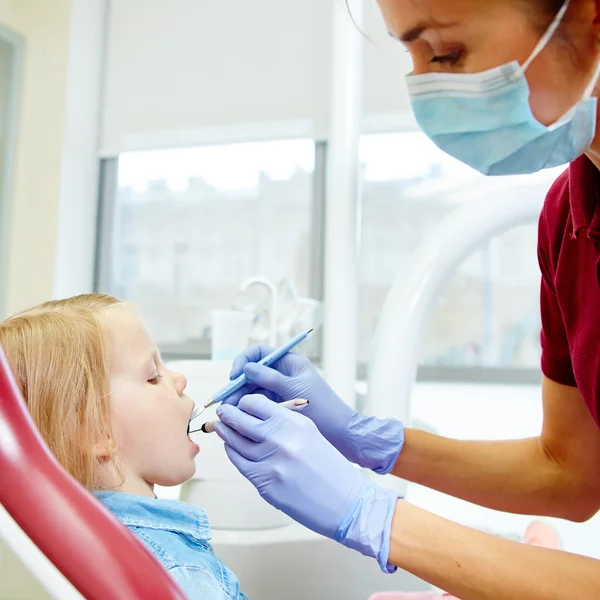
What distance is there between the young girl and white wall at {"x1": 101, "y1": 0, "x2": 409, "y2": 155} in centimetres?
157

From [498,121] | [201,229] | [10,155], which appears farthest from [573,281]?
[10,155]

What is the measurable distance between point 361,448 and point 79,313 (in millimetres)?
554

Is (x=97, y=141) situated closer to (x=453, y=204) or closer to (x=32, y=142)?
(x=32, y=142)

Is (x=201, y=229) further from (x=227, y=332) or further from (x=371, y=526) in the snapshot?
(x=371, y=526)

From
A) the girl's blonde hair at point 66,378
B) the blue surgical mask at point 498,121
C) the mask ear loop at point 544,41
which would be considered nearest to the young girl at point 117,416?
the girl's blonde hair at point 66,378

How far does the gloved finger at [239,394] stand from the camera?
955 millimetres

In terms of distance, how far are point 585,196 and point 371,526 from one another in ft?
1.90

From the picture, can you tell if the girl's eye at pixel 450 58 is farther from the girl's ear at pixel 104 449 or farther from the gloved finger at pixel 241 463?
the girl's ear at pixel 104 449

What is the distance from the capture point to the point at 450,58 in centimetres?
77

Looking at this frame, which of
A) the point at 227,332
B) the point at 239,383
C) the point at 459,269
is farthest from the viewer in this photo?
the point at 459,269

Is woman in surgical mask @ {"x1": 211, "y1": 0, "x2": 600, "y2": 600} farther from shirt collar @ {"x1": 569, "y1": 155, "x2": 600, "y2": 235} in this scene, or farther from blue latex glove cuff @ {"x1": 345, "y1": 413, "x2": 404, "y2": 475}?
blue latex glove cuff @ {"x1": 345, "y1": 413, "x2": 404, "y2": 475}

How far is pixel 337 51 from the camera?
1522mm

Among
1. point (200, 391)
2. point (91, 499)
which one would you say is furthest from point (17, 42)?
point (91, 499)

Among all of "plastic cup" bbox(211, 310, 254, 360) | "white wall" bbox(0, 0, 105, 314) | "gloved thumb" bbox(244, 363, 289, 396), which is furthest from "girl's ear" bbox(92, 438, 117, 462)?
"white wall" bbox(0, 0, 105, 314)
